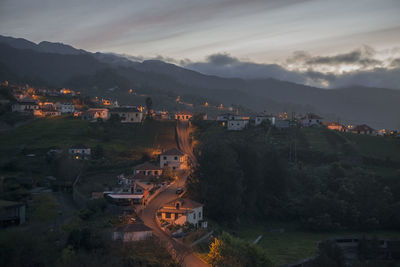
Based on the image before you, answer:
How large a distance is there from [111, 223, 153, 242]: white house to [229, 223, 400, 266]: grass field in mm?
10728

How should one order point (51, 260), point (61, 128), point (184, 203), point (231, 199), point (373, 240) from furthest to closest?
point (61, 128)
point (231, 199)
point (373, 240)
point (184, 203)
point (51, 260)

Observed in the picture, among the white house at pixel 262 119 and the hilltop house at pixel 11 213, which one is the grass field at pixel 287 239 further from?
the white house at pixel 262 119

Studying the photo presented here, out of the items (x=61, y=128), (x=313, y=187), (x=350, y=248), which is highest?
A: (x=61, y=128)

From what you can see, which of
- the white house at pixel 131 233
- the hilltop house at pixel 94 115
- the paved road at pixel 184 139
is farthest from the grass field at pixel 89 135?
the white house at pixel 131 233

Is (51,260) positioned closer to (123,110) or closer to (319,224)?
(319,224)

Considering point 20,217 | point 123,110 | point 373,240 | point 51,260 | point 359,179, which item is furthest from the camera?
point 123,110

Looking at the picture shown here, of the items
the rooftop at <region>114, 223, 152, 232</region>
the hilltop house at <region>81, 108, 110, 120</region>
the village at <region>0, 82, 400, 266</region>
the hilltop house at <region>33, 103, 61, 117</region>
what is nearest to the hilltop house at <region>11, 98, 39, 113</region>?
the hilltop house at <region>33, 103, 61, 117</region>

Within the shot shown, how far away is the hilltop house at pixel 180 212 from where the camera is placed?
32625 millimetres

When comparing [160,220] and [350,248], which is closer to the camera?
[160,220]

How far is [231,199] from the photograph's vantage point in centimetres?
4053

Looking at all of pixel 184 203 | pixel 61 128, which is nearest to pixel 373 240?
pixel 184 203

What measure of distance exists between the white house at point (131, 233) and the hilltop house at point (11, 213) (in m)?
8.61

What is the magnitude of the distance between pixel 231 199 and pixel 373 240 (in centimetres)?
1404

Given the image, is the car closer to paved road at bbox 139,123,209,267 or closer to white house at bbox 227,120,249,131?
paved road at bbox 139,123,209,267
